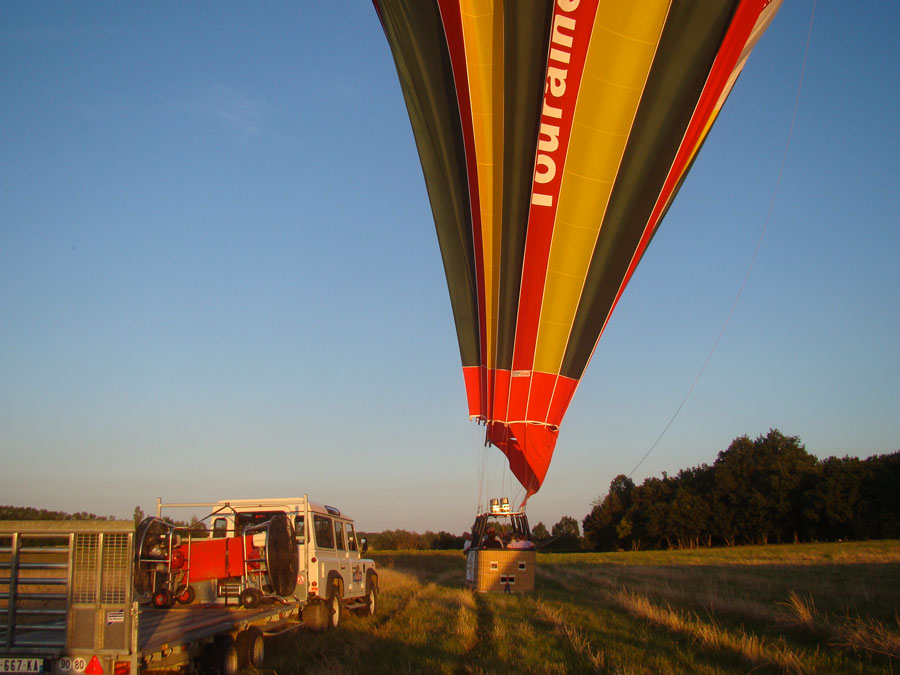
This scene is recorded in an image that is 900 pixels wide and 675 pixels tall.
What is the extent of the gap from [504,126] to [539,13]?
186cm

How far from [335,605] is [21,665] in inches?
246

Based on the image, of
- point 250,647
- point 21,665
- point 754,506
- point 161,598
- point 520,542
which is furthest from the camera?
point 754,506

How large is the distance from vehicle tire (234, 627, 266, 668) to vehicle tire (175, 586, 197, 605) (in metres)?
1.45

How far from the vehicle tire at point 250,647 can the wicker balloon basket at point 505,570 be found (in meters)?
10.2

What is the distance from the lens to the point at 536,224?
522 inches

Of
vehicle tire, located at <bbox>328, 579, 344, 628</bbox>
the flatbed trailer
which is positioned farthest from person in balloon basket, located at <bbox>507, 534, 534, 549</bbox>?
the flatbed trailer

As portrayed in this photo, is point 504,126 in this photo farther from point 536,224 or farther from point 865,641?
point 865,641

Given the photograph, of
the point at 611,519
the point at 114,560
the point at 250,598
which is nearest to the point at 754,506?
the point at 611,519

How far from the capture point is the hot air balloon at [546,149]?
11305mm

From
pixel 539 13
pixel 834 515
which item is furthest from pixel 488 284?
pixel 834 515

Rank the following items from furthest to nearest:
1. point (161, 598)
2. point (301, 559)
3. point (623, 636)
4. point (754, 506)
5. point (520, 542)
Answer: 1. point (754, 506)
2. point (520, 542)
3. point (301, 559)
4. point (623, 636)
5. point (161, 598)

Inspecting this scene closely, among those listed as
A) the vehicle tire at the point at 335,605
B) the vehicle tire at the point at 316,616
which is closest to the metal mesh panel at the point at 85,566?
the vehicle tire at the point at 316,616

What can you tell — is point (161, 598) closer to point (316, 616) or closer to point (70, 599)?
point (316, 616)

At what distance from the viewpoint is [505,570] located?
59.2ft
